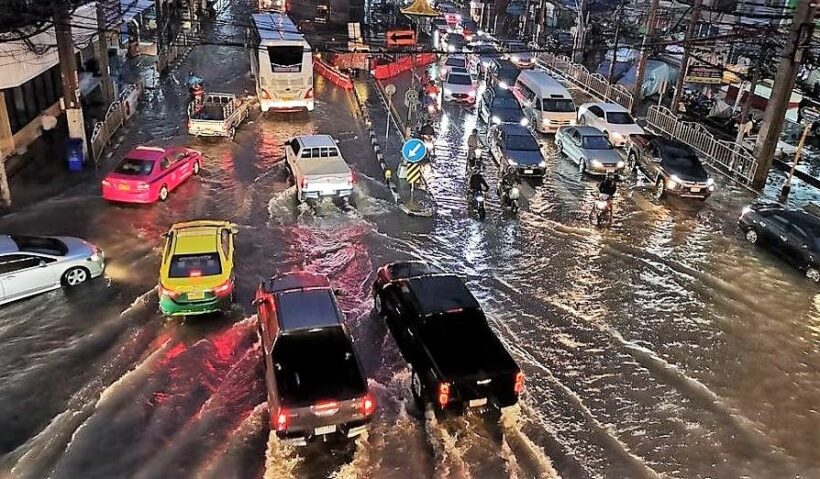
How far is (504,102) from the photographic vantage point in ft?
93.1

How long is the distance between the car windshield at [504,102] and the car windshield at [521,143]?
5.67 m

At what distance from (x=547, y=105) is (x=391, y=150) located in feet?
27.0

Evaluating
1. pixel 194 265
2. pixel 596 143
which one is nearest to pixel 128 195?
pixel 194 265

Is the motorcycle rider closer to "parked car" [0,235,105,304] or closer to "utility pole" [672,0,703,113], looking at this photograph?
"utility pole" [672,0,703,113]

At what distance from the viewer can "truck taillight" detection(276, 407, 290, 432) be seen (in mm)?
9016

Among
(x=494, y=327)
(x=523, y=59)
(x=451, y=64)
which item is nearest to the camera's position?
(x=494, y=327)

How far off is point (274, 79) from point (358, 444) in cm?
2107

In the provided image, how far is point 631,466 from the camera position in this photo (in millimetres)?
9766

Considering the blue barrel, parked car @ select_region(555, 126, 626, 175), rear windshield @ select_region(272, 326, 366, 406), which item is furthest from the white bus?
rear windshield @ select_region(272, 326, 366, 406)

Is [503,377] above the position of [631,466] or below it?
above

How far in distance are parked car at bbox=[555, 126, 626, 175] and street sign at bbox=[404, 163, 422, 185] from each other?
695cm

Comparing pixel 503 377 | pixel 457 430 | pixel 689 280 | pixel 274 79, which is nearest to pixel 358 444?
pixel 457 430

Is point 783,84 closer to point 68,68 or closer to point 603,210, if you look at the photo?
point 603,210

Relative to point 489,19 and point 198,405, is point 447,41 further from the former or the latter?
point 198,405
